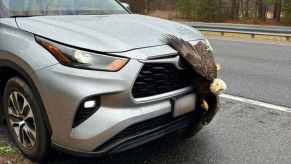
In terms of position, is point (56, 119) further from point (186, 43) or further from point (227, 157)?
point (227, 157)

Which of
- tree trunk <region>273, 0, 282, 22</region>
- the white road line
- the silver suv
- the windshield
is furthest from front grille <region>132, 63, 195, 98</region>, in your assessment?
tree trunk <region>273, 0, 282, 22</region>

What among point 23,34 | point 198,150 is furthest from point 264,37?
point 23,34

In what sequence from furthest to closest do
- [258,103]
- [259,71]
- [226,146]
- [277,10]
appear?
[277,10], [259,71], [258,103], [226,146]

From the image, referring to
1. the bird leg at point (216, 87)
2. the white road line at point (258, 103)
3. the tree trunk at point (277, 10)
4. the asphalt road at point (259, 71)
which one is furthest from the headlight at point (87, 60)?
the tree trunk at point (277, 10)

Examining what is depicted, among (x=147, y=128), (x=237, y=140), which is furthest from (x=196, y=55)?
(x=237, y=140)

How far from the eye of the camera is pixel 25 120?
314cm

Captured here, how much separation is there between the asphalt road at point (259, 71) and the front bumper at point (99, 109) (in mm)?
3067

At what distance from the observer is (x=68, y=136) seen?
8.96 feet

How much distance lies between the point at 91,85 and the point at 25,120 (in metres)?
0.87

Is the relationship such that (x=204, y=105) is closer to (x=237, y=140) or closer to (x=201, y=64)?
(x=201, y=64)

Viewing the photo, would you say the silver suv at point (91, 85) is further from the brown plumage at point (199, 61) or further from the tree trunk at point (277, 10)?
the tree trunk at point (277, 10)

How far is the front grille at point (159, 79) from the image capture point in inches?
109

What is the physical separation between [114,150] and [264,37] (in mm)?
13685

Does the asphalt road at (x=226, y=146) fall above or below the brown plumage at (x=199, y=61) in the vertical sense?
below
